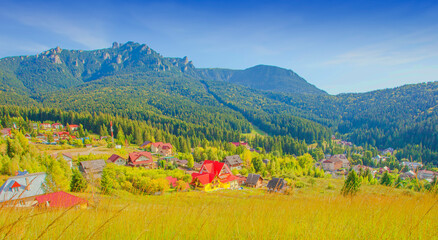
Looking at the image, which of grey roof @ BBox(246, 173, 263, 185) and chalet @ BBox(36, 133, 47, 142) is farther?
chalet @ BBox(36, 133, 47, 142)

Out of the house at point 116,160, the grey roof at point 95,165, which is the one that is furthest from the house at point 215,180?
the house at point 116,160

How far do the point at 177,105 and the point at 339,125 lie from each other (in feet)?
477

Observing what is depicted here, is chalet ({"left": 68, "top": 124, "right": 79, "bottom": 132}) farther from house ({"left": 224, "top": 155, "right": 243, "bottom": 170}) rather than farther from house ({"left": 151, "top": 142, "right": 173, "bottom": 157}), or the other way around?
house ({"left": 224, "top": 155, "right": 243, "bottom": 170})

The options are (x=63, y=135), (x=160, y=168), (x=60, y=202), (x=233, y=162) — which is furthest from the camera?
(x=63, y=135)

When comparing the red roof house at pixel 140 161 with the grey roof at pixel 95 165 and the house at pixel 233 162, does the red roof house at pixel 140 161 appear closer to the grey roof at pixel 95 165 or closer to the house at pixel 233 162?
the grey roof at pixel 95 165

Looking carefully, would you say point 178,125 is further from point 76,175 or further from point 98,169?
point 76,175

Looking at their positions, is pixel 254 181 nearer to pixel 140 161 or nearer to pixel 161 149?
pixel 140 161

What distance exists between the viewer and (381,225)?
9.61 ft

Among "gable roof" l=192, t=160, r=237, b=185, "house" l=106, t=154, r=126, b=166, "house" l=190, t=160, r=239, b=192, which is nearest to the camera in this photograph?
"house" l=190, t=160, r=239, b=192

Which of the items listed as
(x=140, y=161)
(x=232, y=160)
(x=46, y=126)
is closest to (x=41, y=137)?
(x=46, y=126)

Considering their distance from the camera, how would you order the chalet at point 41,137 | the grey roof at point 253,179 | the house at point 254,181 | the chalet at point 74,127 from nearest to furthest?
the house at point 254,181 → the grey roof at point 253,179 → the chalet at point 41,137 → the chalet at point 74,127

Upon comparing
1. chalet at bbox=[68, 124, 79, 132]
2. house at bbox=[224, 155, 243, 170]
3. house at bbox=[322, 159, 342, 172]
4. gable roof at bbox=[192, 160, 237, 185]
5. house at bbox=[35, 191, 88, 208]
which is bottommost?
house at bbox=[322, 159, 342, 172]

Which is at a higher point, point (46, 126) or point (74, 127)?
point (46, 126)

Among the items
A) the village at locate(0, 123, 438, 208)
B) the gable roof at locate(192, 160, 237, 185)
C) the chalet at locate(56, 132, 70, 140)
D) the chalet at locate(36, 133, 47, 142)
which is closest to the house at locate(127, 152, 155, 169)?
the village at locate(0, 123, 438, 208)
